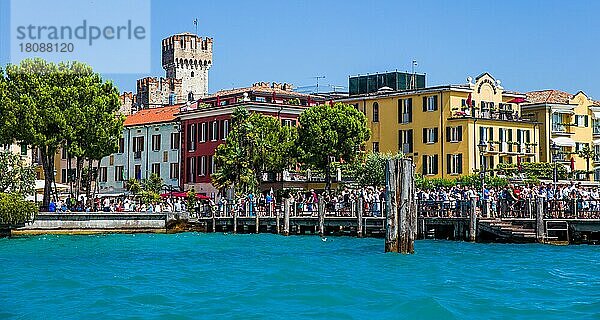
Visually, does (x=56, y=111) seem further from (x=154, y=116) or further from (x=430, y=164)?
(x=154, y=116)

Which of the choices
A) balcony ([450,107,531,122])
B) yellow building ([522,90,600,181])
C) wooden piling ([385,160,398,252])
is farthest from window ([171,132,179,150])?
wooden piling ([385,160,398,252])

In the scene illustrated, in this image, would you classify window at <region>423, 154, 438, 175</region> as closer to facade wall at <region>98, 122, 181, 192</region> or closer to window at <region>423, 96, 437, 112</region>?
window at <region>423, 96, 437, 112</region>

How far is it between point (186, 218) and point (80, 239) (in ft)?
22.1

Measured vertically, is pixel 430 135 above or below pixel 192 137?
below

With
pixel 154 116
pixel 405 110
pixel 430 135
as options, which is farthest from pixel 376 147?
pixel 154 116

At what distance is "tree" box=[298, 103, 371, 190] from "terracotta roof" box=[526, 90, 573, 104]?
16133 mm

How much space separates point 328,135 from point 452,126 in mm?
9591

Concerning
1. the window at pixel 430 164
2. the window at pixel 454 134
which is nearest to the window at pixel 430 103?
the window at pixel 454 134

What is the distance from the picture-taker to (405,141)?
69.8 meters

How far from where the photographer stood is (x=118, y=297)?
2558cm

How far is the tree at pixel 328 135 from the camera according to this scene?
62.1m

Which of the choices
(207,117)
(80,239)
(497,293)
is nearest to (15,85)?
(80,239)

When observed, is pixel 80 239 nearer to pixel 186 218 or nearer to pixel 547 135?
pixel 186 218

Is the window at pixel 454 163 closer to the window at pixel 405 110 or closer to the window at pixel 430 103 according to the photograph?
the window at pixel 430 103
